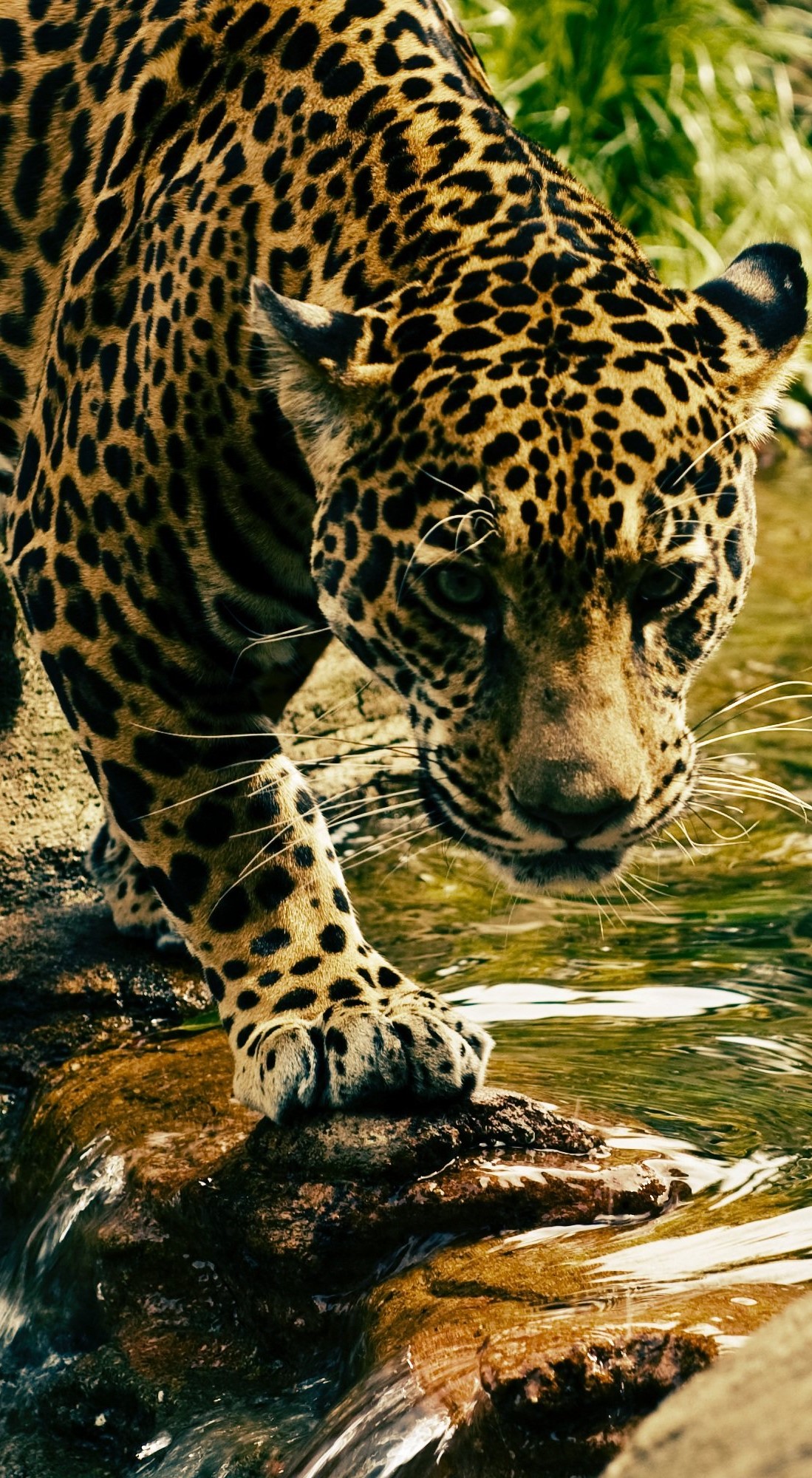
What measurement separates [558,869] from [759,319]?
5.45 feet

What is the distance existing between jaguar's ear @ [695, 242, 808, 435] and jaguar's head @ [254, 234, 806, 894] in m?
0.01

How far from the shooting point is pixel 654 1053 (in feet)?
19.0

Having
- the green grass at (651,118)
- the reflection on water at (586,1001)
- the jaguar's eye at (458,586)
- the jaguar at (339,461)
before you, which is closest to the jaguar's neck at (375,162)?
the jaguar at (339,461)

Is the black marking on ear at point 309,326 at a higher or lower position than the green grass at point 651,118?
higher

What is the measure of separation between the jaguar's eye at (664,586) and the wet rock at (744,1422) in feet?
7.93

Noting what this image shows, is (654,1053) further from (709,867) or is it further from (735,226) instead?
(735,226)

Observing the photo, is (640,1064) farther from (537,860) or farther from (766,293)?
(766,293)

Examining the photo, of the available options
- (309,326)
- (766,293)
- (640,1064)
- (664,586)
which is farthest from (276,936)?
(766,293)

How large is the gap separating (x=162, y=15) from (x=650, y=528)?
256 cm

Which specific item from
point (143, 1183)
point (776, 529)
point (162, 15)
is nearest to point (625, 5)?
point (776, 529)

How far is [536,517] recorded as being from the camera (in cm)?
461

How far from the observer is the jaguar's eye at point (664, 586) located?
4742mm

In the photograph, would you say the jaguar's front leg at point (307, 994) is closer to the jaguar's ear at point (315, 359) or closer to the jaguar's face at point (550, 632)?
the jaguar's face at point (550, 632)

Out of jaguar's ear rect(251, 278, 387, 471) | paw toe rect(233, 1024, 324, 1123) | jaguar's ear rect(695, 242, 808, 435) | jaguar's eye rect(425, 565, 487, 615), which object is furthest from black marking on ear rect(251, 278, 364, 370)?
paw toe rect(233, 1024, 324, 1123)
